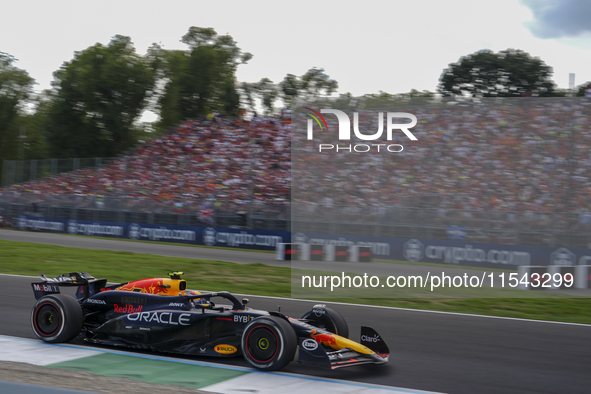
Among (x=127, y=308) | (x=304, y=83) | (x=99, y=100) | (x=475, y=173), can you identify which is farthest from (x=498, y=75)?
(x=127, y=308)

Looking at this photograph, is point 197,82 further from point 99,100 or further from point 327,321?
point 327,321

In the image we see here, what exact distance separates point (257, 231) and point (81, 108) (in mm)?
23174

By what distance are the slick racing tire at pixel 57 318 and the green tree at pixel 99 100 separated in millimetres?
33037

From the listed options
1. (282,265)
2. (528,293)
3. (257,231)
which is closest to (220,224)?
(257,231)

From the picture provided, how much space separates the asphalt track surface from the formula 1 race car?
22cm

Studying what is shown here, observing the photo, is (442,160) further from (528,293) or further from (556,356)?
(556,356)

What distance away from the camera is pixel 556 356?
21.9ft

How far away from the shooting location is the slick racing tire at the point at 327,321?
615cm

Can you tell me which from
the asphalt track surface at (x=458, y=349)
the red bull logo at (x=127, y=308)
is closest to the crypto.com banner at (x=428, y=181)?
the asphalt track surface at (x=458, y=349)

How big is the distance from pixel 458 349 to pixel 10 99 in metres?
50.5

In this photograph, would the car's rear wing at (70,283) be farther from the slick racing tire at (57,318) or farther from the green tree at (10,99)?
the green tree at (10,99)

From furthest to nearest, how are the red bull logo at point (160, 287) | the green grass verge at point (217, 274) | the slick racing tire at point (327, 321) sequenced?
A: the green grass verge at point (217, 274)
the red bull logo at point (160, 287)
the slick racing tire at point (327, 321)

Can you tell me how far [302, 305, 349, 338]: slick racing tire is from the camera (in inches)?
242

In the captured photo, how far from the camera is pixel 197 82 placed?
121 feet
